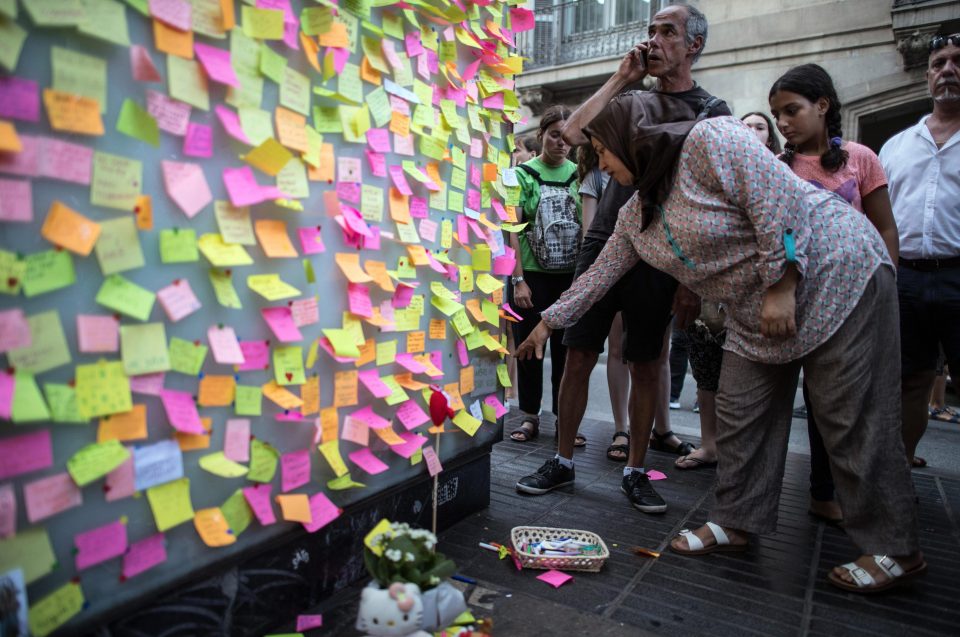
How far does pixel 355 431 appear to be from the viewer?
2010 mm

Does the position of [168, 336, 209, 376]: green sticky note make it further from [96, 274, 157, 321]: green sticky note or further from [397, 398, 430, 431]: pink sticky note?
[397, 398, 430, 431]: pink sticky note

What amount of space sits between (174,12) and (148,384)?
2.65 feet

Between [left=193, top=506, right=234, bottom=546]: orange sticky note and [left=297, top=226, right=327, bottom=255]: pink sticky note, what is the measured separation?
27.8 inches

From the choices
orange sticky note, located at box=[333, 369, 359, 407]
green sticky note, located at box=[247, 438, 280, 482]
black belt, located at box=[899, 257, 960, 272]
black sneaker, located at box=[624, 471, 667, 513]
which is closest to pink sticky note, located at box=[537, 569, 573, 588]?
black sneaker, located at box=[624, 471, 667, 513]

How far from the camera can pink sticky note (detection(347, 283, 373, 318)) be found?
1951 mm

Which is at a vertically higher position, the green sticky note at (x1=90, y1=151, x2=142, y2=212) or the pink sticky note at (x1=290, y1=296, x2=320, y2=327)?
the green sticky note at (x1=90, y1=151, x2=142, y2=212)

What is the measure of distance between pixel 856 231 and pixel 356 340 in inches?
64.0

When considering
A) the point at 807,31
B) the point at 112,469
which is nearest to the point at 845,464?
the point at 112,469

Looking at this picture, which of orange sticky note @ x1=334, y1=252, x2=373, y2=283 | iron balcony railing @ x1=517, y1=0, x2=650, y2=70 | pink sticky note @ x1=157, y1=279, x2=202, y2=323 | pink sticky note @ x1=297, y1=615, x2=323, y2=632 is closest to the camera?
pink sticky note @ x1=157, y1=279, x2=202, y2=323

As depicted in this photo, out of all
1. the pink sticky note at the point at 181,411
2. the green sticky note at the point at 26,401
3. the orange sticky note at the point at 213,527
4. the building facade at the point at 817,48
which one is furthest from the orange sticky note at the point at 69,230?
the building facade at the point at 817,48

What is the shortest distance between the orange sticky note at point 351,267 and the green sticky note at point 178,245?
1.51 ft

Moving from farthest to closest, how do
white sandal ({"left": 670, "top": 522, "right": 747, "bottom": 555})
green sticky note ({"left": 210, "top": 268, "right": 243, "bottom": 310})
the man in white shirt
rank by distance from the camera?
the man in white shirt → white sandal ({"left": 670, "top": 522, "right": 747, "bottom": 555}) → green sticky note ({"left": 210, "top": 268, "right": 243, "bottom": 310})

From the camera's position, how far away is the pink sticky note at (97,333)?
1.31m

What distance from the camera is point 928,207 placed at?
8.75ft
